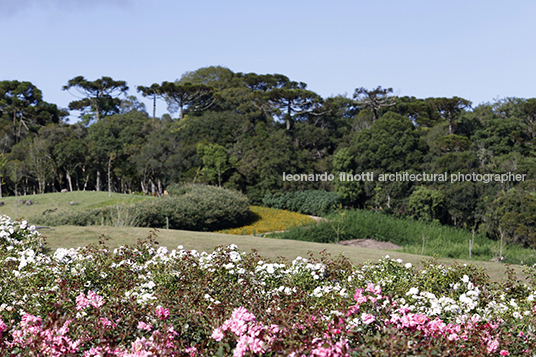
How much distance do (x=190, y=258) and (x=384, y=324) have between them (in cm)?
234

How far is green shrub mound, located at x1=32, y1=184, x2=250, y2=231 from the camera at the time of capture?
12.4 metres

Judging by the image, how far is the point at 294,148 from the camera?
24516 millimetres

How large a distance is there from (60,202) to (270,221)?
34.0 ft

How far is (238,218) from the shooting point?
16609mm

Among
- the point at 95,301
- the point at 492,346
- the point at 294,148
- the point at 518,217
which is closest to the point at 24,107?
the point at 294,148

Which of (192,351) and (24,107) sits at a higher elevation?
(24,107)

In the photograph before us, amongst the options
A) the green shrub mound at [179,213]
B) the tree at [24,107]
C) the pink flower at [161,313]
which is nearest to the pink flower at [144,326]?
the pink flower at [161,313]

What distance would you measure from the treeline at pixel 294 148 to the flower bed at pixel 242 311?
1220 centimetres

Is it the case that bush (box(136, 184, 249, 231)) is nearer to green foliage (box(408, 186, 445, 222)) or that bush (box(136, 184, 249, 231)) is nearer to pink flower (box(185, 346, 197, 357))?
green foliage (box(408, 186, 445, 222))

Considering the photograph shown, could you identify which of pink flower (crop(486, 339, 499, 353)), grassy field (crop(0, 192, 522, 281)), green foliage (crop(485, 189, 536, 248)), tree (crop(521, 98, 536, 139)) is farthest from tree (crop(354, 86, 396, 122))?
pink flower (crop(486, 339, 499, 353))

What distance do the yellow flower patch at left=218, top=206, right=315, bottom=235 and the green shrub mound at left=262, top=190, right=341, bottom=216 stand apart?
0.96 meters

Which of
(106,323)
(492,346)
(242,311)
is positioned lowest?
(492,346)

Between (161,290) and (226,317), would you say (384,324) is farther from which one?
(161,290)

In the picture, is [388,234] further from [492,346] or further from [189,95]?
[189,95]
